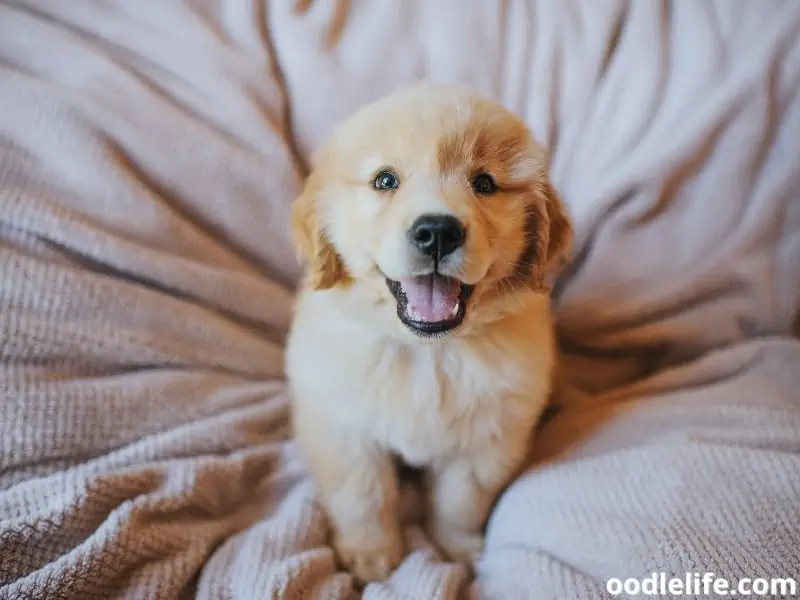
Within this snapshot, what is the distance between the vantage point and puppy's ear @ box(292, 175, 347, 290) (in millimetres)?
1262

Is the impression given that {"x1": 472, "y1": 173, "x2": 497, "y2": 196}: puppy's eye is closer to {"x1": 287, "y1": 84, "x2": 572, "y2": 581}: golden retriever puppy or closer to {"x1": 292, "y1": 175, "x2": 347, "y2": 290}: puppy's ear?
{"x1": 287, "y1": 84, "x2": 572, "y2": 581}: golden retriever puppy

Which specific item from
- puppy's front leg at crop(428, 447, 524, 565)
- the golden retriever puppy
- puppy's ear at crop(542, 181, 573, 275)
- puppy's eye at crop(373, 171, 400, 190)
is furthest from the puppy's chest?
puppy's eye at crop(373, 171, 400, 190)

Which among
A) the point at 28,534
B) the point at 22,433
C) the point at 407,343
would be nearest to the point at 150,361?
the point at 22,433

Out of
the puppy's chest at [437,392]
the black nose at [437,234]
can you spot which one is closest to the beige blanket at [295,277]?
the puppy's chest at [437,392]

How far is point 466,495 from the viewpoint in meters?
1.44

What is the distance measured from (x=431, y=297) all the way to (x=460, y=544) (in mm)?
670

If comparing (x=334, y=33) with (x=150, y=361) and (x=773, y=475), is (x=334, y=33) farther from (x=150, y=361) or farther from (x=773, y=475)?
(x=773, y=475)

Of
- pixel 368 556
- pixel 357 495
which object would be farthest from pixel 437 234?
→ pixel 368 556

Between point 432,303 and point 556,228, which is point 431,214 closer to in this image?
point 432,303

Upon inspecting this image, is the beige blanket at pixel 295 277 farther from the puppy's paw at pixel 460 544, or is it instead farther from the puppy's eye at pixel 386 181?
the puppy's eye at pixel 386 181

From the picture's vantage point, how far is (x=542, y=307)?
143 centimetres

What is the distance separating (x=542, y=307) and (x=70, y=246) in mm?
1101

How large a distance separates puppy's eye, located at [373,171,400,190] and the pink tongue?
0.19m

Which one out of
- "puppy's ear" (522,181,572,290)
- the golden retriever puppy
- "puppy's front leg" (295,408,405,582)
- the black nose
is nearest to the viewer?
the black nose
